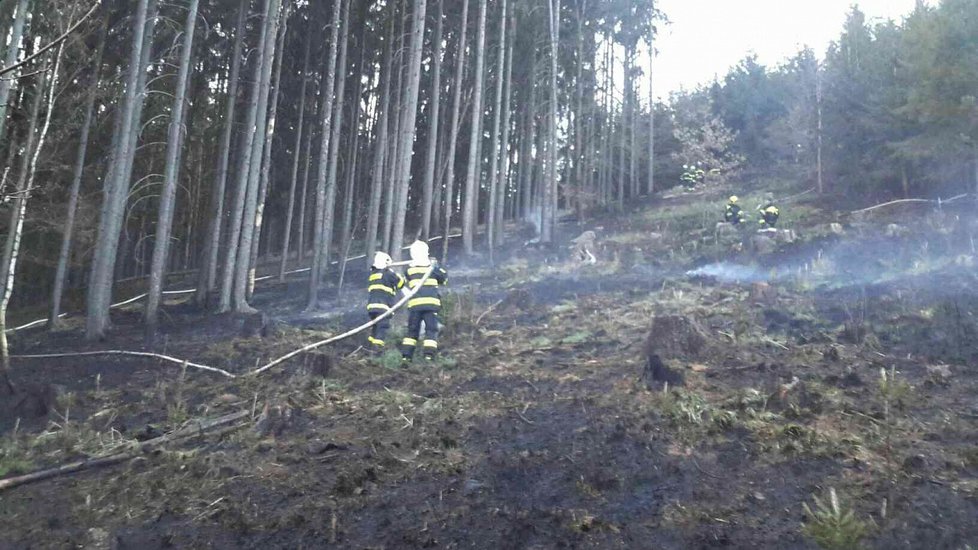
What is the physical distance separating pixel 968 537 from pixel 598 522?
192cm

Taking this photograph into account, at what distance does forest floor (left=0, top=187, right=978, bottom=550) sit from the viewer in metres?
4.10

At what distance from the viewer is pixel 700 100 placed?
153 ft

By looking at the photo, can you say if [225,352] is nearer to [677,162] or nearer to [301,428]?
[301,428]

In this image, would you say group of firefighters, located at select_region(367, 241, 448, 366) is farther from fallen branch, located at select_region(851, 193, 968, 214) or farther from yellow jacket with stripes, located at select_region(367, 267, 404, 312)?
fallen branch, located at select_region(851, 193, 968, 214)

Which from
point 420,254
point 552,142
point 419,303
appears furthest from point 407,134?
point 552,142

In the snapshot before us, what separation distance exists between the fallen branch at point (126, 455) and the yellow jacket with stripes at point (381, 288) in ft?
13.3

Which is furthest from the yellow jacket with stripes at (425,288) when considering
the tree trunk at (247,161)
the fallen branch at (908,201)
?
the fallen branch at (908,201)

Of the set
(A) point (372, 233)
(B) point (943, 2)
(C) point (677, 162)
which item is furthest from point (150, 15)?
(C) point (677, 162)

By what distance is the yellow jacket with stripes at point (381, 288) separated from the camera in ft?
34.4

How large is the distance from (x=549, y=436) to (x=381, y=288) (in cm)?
540

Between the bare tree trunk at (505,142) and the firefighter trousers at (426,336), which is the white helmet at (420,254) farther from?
the bare tree trunk at (505,142)

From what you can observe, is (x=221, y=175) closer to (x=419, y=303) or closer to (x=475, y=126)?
(x=475, y=126)

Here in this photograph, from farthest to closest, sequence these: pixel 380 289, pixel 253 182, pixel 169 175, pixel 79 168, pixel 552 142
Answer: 1. pixel 552 142
2. pixel 253 182
3. pixel 79 168
4. pixel 169 175
5. pixel 380 289

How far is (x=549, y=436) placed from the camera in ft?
18.7
